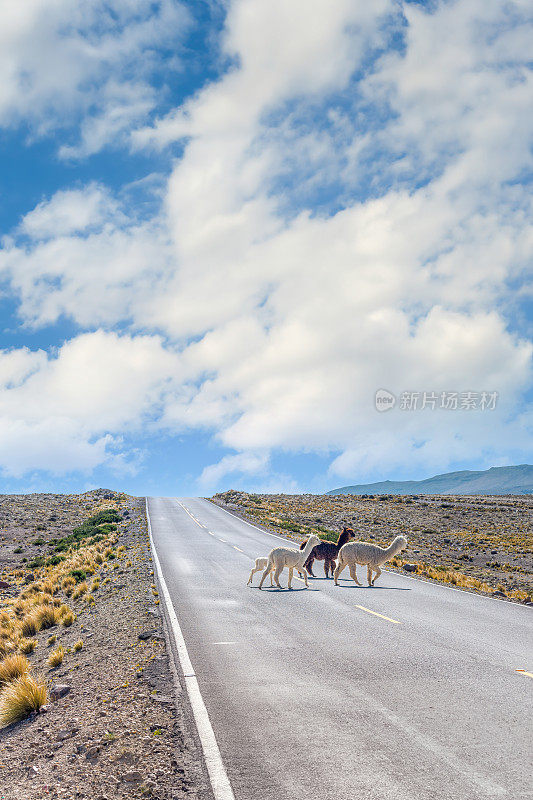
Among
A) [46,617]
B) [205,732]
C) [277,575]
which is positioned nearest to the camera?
[205,732]

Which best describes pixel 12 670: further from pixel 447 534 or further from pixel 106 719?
pixel 447 534

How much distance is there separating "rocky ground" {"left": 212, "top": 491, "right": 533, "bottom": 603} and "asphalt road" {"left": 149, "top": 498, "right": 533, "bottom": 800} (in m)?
6.94

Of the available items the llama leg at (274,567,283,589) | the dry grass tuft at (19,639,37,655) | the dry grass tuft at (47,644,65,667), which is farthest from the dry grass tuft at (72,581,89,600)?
the dry grass tuft at (47,644,65,667)

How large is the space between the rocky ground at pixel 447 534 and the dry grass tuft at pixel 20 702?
13777 millimetres

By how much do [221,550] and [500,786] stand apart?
→ 82.4 ft

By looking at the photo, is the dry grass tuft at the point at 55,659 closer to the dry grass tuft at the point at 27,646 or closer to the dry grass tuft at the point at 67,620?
the dry grass tuft at the point at 27,646

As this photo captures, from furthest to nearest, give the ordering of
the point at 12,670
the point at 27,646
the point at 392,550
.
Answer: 1. the point at 392,550
2. the point at 27,646
3. the point at 12,670

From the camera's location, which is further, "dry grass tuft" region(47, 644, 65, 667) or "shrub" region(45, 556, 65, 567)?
"shrub" region(45, 556, 65, 567)

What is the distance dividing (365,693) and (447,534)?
1616 inches

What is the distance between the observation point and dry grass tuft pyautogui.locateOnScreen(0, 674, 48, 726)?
7.94 m

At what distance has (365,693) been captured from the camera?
710cm

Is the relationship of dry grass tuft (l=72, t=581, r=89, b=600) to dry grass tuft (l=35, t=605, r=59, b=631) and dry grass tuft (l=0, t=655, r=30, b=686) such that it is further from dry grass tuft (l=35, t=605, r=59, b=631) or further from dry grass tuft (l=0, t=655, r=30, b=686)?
dry grass tuft (l=0, t=655, r=30, b=686)

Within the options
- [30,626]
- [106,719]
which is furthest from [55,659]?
[30,626]

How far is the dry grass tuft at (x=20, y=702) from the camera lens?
7.94 meters
